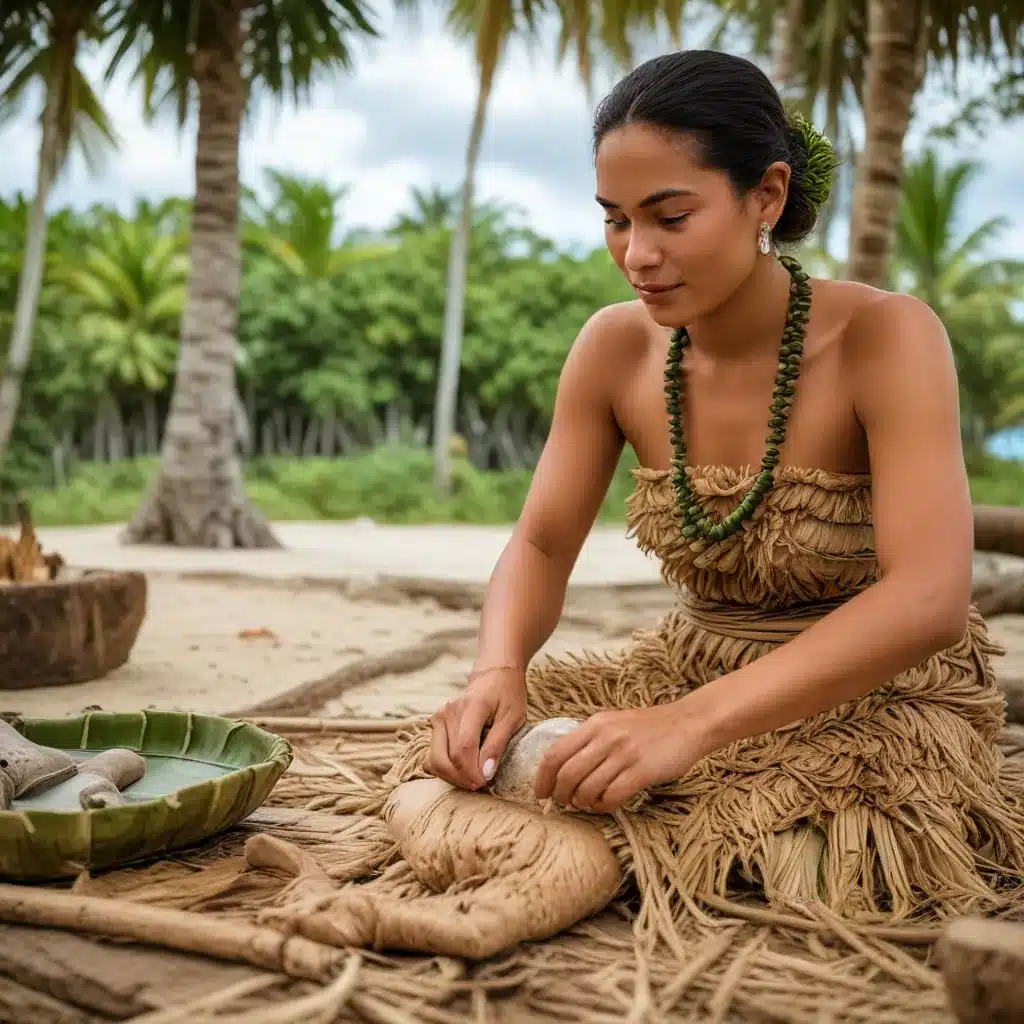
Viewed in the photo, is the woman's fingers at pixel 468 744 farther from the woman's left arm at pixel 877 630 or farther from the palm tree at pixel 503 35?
the palm tree at pixel 503 35

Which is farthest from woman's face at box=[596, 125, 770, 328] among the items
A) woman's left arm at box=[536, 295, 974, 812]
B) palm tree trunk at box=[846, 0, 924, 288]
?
palm tree trunk at box=[846, 0, 924, 288]

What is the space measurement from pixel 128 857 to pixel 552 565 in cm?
79

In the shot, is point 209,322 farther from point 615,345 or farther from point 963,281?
point 963,281

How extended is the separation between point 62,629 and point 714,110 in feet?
7.37

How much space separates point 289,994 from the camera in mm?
1243

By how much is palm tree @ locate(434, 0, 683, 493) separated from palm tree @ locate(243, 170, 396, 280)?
690 centimetres

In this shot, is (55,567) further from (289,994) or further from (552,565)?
(289,994)

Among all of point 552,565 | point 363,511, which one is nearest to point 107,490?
point 363,511

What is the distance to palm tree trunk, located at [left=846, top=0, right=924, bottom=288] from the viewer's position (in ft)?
20.3

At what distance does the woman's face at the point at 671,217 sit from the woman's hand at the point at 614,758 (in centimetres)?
58

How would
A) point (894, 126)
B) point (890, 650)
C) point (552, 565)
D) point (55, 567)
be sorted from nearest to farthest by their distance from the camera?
point (890, 650) → point (552, 565) → point (55, 567) → point (894, 126)

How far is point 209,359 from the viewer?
8367 mm

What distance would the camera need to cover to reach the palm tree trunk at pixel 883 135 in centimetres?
620

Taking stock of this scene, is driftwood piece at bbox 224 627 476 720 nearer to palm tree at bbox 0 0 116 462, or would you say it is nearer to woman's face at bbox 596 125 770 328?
woman's face at bbox 596 125 770 328
